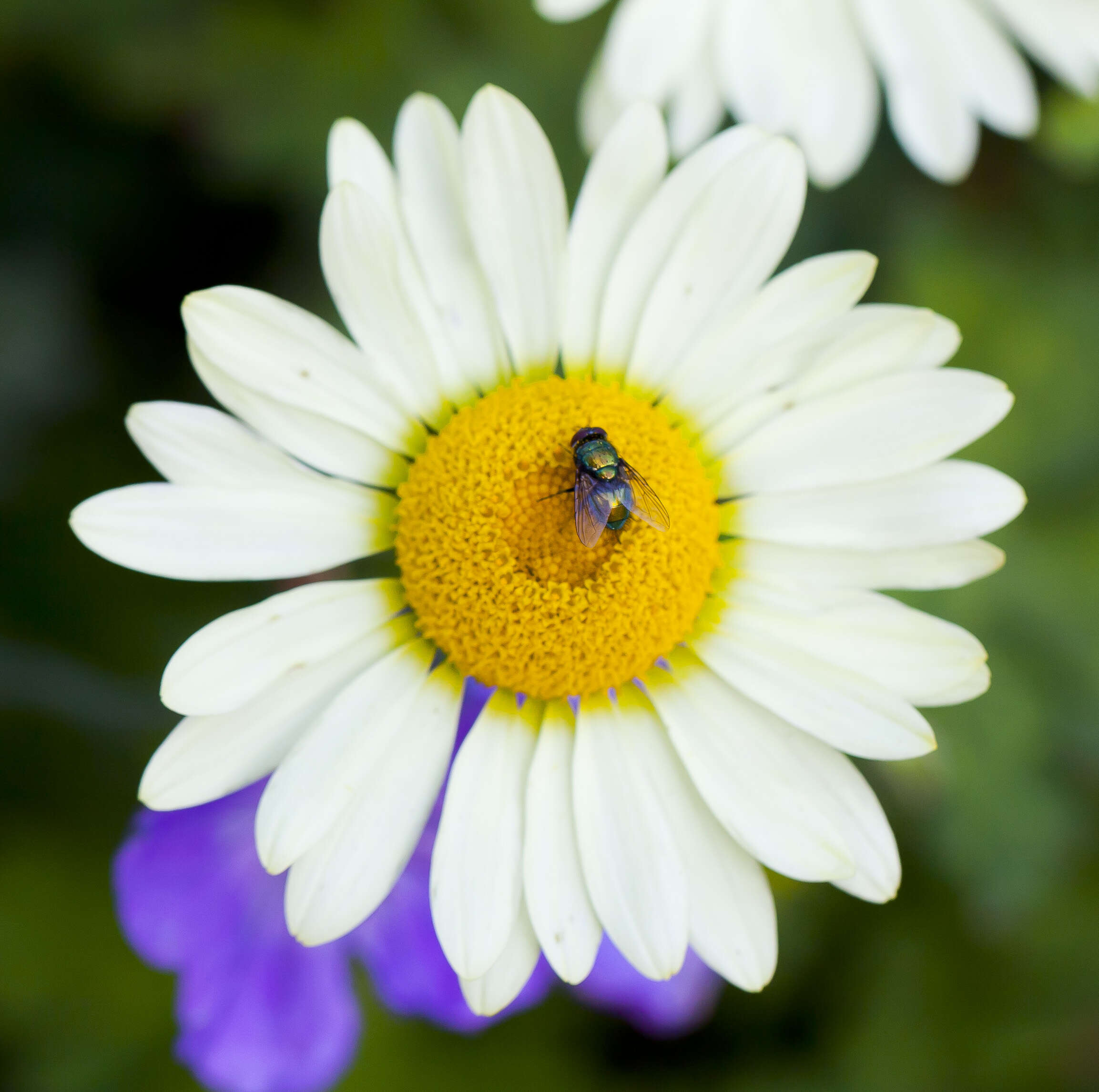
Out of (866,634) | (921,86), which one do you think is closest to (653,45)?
(921,86)

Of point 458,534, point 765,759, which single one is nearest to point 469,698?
point 458,534

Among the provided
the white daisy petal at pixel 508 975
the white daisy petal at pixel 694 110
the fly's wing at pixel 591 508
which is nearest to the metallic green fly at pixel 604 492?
the fly's wing at pixel 591 508

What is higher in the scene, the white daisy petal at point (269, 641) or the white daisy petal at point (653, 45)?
the white daisy petal at point (653, 45)

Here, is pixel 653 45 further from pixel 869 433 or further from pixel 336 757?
pixel 336 757

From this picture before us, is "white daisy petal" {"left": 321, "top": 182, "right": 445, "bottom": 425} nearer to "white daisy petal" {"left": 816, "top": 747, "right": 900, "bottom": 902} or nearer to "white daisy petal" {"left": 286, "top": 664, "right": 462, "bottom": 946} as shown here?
"white daisy petal" {"left": 286, "top": 664, "right": 462, "bottom": 946}

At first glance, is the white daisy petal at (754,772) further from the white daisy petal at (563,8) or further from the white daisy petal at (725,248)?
the white daisy petal at (563,8)
